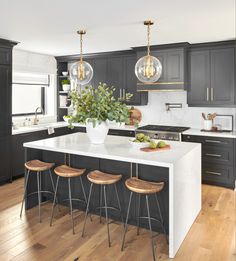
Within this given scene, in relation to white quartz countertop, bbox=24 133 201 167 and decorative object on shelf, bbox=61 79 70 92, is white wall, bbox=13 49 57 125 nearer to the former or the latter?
decorative object on shelf, bbox=61 79 70 92

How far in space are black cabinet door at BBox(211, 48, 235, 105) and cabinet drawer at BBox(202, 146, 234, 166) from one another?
79 centimetres

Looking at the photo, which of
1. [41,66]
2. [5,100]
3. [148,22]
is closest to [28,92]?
[41,66]

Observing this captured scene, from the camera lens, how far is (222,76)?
471cm

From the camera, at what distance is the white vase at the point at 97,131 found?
3.36 m

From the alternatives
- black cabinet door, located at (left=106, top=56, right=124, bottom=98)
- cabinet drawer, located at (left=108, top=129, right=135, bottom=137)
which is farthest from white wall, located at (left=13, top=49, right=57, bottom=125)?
cabinet drawer, located at (left=108, top=129, right=135, bottom=137)

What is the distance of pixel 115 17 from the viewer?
326 cm

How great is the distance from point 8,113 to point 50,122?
5.77 ft

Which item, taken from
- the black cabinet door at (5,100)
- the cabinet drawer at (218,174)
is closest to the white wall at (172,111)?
the cabinet drawer at (218,174)

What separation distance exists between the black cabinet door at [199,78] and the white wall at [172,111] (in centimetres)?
34

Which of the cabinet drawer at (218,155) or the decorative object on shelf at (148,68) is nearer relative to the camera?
the decorative object on shelf at (148,68)

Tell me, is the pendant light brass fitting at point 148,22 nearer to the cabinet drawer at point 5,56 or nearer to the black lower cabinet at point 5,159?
the cabinet drawer at point 5,56

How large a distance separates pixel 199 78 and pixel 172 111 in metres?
0.89

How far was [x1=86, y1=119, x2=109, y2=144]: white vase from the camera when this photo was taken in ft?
11.0

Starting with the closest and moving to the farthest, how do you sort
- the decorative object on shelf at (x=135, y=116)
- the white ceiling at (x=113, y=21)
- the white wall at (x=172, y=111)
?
the white ceiling at (x=113, y=21), the white wall at (x=172, y=111), the decorative object on shelf at (x=135, y=116)
